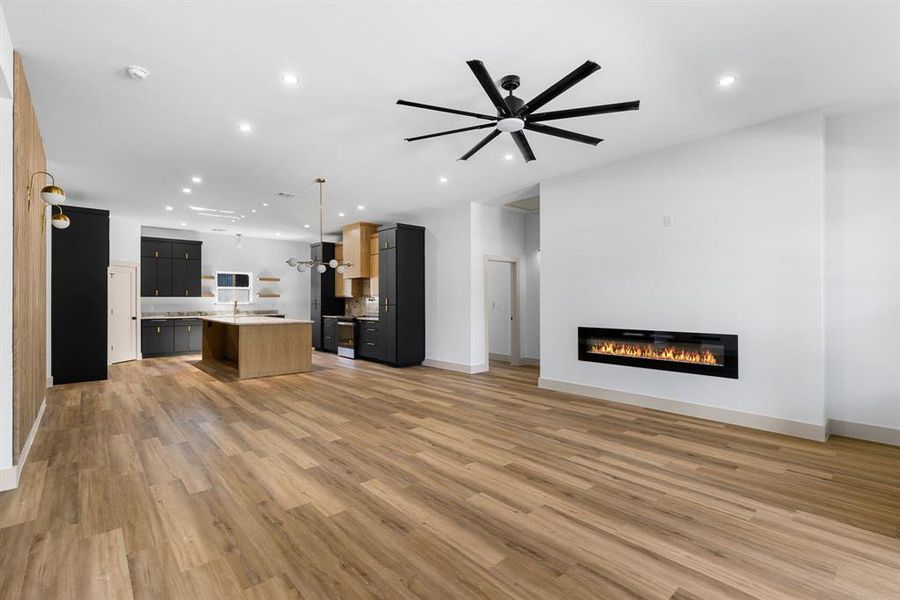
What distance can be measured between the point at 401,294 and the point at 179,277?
19.1 ft

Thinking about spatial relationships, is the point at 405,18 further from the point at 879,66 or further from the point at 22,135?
the point at 879,66

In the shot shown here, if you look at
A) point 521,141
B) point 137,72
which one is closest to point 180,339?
point 137,72

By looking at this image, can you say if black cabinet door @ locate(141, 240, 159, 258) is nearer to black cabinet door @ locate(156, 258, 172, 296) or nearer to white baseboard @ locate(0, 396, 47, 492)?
black cabinet door @ locate(156, 258, 172, 296)

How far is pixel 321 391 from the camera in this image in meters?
5.70

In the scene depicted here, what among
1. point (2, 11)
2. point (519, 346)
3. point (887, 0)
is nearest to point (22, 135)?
point (2, 11)

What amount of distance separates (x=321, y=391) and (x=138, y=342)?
571 cm

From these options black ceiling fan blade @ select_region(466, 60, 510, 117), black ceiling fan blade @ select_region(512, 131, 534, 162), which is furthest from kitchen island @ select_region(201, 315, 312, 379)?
black ceiling fan blade @ select_region(466, 60, 510, 117)

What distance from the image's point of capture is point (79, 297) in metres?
6.11

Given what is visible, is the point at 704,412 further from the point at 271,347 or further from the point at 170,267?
the point at 170,267

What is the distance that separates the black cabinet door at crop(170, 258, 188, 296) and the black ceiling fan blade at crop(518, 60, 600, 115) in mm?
9730

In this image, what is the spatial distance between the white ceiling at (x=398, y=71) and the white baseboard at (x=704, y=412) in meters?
2.92

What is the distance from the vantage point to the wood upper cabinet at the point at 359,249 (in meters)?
8.90

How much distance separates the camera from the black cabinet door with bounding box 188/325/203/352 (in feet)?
32.1

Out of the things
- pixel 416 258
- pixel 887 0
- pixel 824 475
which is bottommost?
pixel 824 475
